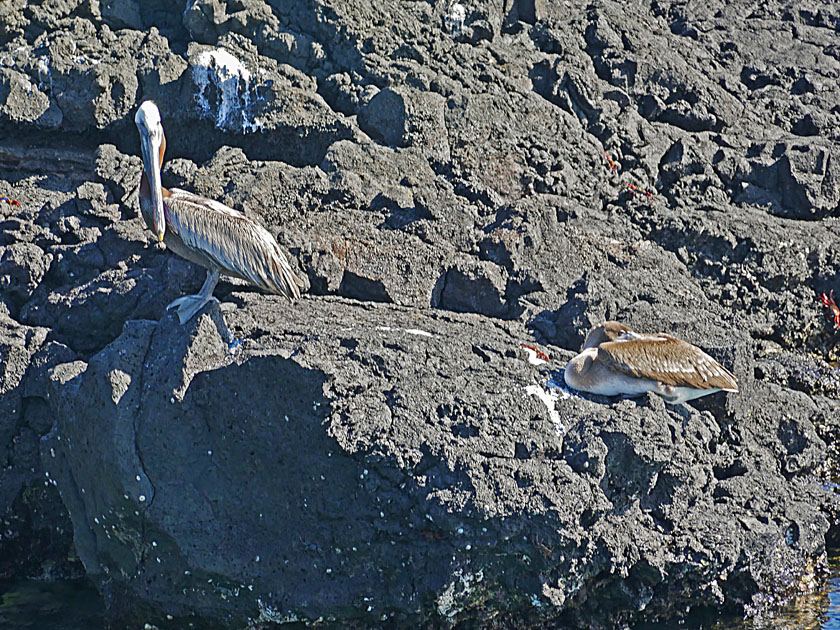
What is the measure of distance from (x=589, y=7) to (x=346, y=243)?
15.2ft

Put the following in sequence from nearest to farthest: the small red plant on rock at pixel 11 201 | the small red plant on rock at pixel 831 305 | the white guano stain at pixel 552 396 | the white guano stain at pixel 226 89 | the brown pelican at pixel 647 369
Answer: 1. the white guano stain at pixel 552 396
2. the brown pelican at pixel 647 369
3. the small red plant on rock at pixel 11 201
4. the white guano stain at pixel 226 89
5. the small red plant on rock at pixel 831 305

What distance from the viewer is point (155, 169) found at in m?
7.02

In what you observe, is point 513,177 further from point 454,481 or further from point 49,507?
point 49,507

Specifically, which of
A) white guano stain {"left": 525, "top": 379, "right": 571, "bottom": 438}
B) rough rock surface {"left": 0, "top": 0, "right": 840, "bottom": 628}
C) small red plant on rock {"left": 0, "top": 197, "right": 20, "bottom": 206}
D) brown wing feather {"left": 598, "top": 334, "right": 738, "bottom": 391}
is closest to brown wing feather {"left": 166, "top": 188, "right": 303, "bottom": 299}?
rough rock surface {"left": 0, "top": 0, "right": 840, "bottom": 628}

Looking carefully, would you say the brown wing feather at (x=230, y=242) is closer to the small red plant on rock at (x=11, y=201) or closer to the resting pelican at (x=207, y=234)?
the resting pelican at (x=207, y=234)

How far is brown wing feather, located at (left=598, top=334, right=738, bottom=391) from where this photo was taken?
22.5ft

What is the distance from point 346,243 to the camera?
27.1 feet

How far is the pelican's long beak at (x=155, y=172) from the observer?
6.99 meters

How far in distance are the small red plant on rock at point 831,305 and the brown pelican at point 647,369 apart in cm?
282

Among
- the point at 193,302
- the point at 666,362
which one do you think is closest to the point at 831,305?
the point at 666,362

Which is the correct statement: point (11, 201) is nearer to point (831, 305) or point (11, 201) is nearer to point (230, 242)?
point (230, 242)

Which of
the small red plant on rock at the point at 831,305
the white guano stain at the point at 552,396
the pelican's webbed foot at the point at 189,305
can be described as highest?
the pelican's webbed foot at the point at 189,305

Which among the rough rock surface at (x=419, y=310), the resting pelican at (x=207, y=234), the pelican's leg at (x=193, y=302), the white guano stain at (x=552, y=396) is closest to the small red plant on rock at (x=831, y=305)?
the rough rock surface at (x=419, y=310)

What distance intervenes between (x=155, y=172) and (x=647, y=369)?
140 inches
